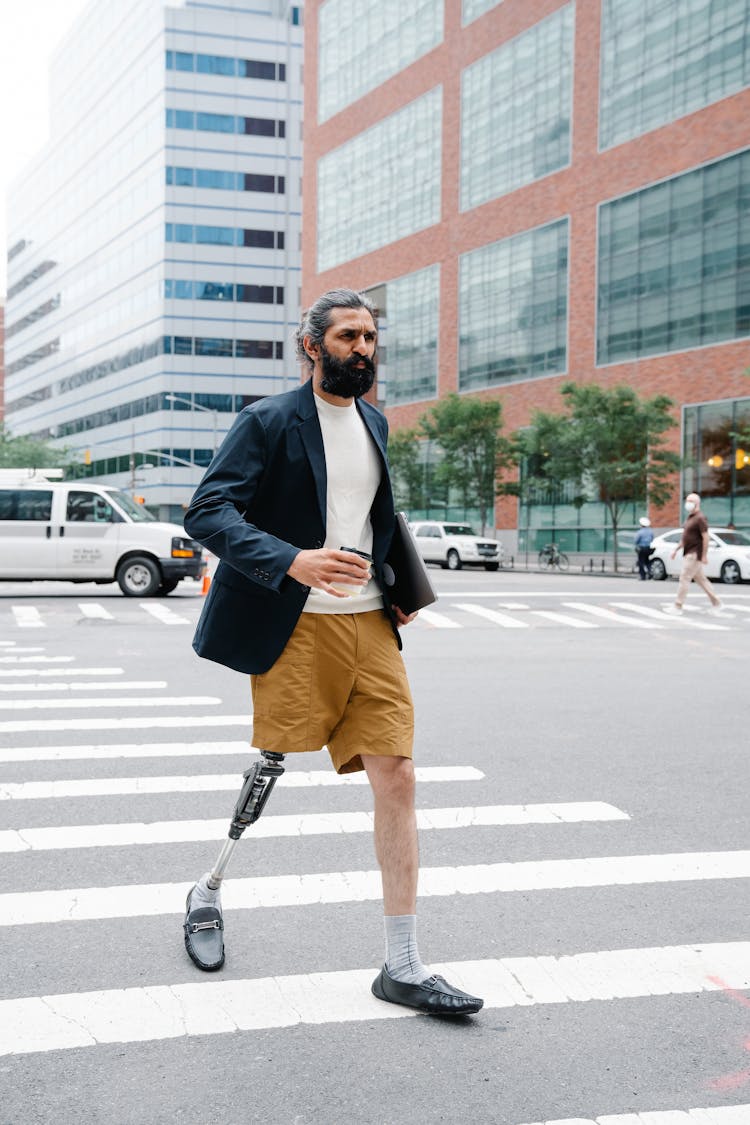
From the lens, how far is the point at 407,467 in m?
54.5

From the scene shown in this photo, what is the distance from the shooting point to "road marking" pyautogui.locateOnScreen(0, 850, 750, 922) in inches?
167

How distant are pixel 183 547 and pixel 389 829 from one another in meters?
17.4

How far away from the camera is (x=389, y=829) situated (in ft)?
11.3

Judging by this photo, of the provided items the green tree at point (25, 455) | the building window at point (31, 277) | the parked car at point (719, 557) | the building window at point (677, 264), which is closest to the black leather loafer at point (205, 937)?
the parked car at point (719, 557)

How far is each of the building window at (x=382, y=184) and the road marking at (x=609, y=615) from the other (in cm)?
4127

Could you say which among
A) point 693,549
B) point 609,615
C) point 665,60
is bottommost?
point 609,615

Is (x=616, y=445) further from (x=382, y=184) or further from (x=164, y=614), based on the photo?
(x=382, y=184)

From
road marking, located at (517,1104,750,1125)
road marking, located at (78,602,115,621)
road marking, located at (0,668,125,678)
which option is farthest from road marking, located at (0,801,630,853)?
road marking, located at (78,602,115,621)

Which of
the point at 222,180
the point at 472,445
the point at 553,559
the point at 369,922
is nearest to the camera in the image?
the point at 369,922

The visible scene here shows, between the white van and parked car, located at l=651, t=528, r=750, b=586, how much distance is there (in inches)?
532

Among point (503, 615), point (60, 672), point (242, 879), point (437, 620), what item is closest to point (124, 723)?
point (60, 672)

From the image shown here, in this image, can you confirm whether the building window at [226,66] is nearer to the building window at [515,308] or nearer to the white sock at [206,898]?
the building window at [515,308]

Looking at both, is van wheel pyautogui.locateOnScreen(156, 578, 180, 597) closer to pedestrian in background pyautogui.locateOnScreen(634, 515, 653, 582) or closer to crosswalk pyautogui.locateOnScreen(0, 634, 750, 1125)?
crosswalk pyautogui.locateOnScreen(0, 634, 750, 1125)

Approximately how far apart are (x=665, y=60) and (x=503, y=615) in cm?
3195
